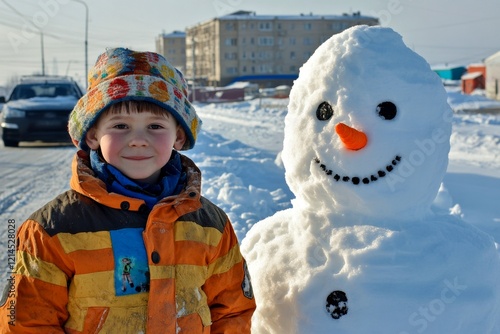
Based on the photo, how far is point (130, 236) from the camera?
1.84 meters

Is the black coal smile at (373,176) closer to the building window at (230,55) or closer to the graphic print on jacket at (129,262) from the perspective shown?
the graphic print on jacket at (129,262)

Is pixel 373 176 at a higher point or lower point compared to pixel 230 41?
lower

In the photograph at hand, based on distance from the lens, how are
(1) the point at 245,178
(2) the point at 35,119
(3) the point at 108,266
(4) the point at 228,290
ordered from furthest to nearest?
1. (2) the point at 35,119
2. (1) the point at 245,178
3. (4) the point at 228,290
4. (3) the point at 108,266

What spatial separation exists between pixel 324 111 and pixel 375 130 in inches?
9.2

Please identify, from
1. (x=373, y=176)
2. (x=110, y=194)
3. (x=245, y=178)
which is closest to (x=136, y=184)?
(x=110, y=194)

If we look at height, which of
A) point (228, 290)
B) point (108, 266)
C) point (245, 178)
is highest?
point (108, 266)

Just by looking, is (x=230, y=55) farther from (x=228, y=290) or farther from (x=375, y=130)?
(x=228, y=290)

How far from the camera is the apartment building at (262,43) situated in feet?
234

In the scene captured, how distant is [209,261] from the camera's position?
1994 millimetres

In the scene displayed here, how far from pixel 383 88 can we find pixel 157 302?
1.20m

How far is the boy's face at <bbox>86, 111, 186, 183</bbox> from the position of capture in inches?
76.6

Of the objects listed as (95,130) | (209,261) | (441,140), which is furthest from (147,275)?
(441,140)

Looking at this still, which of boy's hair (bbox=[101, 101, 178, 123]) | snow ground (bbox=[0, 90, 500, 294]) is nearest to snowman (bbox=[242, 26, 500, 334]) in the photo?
boy's hair (bbox=[101, 101, 178, 123])

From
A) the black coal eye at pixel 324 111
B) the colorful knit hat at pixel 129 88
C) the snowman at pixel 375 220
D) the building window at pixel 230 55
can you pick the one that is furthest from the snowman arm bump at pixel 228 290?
the building window at pixel 230 55
